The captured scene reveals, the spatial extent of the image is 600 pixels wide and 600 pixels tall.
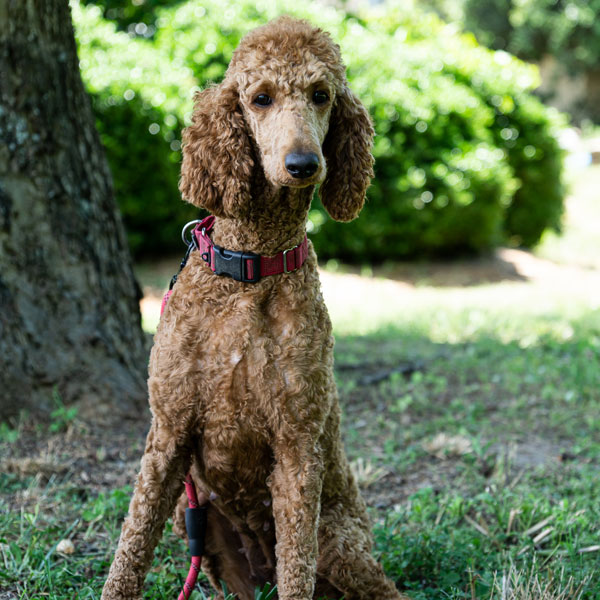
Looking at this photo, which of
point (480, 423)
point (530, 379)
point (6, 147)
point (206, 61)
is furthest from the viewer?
point (206, 61)

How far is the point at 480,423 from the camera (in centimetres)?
405

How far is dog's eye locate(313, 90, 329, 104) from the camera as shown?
1.97m

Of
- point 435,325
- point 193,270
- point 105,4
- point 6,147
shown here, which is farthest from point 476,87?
point 193,270

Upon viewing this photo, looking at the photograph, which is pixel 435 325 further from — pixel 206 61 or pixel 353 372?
pixel 206 61

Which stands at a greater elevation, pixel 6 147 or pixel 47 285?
pixel 6 147

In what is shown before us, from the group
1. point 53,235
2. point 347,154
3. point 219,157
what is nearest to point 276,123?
point 219,157

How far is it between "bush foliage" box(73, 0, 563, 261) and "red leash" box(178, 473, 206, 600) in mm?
6113

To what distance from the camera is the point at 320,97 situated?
1980 mm

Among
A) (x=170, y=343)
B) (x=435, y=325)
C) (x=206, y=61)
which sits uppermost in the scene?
(x=206, y=61)

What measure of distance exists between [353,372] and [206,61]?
493 centimetres

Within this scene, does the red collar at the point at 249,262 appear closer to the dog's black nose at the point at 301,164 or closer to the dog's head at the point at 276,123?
the dog's head at the point at 276,123

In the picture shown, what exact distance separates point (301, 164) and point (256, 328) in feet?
1.62

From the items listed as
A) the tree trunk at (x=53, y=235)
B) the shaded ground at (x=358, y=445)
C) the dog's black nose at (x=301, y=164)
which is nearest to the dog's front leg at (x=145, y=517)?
the dog's black nose at (x=301, y=164)

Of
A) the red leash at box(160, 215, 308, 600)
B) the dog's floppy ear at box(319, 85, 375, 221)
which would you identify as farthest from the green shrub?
the red leash at box(160, 215, 308, 600)
